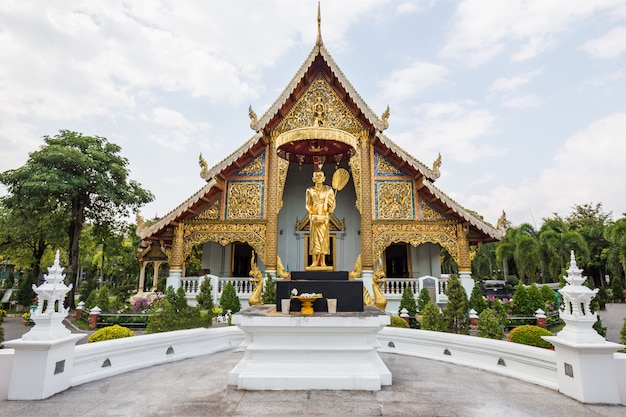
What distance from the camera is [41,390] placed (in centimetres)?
382

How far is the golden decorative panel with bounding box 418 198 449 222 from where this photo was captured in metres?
13.1

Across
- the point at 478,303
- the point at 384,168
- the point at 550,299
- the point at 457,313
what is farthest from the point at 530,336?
the point at 550,299

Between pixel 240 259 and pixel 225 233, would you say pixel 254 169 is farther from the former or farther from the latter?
pixel 240 259

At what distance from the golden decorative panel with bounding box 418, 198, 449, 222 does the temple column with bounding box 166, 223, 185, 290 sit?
8606mm

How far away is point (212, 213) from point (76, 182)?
754cm

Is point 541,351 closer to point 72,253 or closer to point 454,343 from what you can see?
point 454,343

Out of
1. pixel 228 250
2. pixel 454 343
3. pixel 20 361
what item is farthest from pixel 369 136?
pixel 20 361

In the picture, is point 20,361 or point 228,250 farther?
point 228,250

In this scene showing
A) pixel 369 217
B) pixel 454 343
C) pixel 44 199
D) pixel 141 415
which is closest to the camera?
pixel 141 415

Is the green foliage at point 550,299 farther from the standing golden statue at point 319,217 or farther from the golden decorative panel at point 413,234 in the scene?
the standing golden statue at point 319,217

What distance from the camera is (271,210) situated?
1330cm

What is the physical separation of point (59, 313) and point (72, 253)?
15.7 metres

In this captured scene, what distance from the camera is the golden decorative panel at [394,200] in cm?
1322

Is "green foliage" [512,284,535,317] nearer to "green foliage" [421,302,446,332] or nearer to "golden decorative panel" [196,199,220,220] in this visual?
"green foliage" [421,302,446,332]
